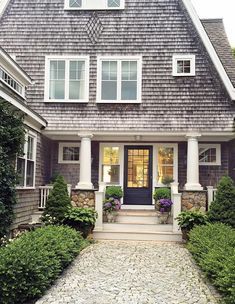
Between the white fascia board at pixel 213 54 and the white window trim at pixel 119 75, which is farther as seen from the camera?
the white window trim at pixel 119 75

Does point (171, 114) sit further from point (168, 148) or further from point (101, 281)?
point (101, 281)

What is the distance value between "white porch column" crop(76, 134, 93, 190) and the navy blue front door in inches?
77.5

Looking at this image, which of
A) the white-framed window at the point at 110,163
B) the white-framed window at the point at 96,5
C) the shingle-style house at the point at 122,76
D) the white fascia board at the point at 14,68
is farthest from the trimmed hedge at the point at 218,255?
the white-framed window at the point at 96,5

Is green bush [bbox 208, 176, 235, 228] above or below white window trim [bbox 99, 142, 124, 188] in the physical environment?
below

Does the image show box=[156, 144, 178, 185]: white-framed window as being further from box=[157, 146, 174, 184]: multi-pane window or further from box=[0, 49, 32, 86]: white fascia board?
box=[0, 49, 32, 86]: white fascia board

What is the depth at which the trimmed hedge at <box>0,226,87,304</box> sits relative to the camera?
5.55m

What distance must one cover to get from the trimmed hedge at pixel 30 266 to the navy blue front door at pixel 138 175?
6.70m

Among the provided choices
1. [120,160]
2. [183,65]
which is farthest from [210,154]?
[183,65]

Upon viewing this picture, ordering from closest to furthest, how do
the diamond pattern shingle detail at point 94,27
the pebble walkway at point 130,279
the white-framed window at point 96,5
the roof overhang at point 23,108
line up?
the pebble walkway at point 130,279
the roof overhang at point 23,108
the diamond pattern shingle detail at point 94,27
the white-framed window at point 96,5

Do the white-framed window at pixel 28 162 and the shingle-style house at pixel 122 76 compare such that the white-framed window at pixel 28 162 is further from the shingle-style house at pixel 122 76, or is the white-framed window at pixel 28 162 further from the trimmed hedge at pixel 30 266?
the trimmed hedge at pixel 30 266

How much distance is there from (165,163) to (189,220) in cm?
394

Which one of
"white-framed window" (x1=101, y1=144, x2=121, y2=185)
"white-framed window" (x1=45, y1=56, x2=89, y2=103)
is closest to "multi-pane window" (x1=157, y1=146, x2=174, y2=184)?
"white-framed window" (x1=101, y1=144, x2=121, y2=185)

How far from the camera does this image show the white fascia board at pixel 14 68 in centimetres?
1012

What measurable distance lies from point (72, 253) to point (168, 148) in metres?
7.15
